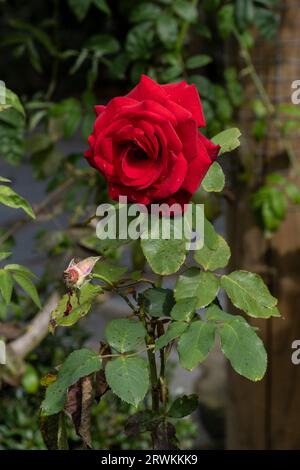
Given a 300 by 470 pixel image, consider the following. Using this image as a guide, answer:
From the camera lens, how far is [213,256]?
41.1 inches

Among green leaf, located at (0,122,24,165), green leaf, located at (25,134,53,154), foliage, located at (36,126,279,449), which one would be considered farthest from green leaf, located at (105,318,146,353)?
green leaf, located at (25,134,53,154)

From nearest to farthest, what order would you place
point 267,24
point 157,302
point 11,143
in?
point 157,302 → point 11,143 → point 267,24

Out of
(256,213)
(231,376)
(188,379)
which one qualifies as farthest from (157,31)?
(188,379)

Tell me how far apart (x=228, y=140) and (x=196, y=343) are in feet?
0.81

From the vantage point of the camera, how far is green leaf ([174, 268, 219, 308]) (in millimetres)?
989

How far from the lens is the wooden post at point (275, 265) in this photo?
2.11 metres

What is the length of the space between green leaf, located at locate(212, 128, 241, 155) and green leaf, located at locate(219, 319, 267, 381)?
0.67 feet

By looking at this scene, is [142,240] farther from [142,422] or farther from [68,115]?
[68,115]

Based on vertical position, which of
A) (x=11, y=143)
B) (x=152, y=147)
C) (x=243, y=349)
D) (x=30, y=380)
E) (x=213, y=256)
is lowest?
(x=30, y=380)

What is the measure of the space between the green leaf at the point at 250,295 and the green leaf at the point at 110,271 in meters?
0.14

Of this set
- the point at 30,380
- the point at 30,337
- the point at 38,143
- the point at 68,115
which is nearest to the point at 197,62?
the point at 68,115

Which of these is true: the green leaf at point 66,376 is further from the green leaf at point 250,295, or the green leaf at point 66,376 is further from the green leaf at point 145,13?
the green leaf at point 145,13

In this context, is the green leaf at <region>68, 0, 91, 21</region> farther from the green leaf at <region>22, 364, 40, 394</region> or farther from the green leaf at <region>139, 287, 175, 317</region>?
the green leaf at <region>139, 287, 175, 317</region>
